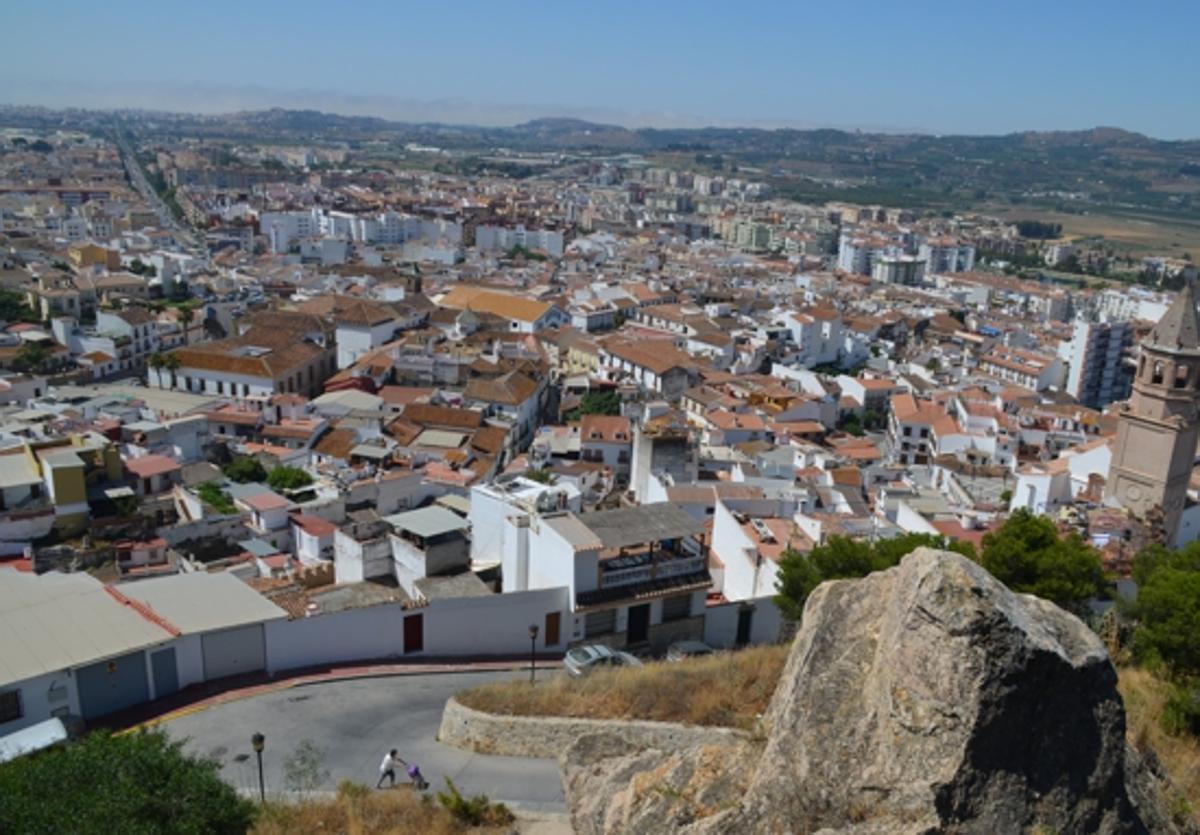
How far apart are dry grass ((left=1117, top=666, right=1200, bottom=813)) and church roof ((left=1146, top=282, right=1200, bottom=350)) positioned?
496 inches

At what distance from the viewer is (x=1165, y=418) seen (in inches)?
816

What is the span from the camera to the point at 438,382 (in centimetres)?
3756

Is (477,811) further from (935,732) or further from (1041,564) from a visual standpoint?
(1041,564)

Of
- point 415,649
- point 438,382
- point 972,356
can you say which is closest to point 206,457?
point 438,382

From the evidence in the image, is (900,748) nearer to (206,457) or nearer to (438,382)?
(206,457)

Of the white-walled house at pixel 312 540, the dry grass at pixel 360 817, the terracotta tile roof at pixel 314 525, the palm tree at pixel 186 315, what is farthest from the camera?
the palm tree at pixel 186 315

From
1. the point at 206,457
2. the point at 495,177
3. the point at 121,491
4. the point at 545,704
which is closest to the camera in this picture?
the point at 545,704

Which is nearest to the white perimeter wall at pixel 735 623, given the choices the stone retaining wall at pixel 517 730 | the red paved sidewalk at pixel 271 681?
the red paved sidewalk at pixel 271 681

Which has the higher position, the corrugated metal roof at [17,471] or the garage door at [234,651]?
the garage door at [234,651]

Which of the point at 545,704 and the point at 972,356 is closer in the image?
the point at 545,704

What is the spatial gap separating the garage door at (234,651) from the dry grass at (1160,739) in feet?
33.6

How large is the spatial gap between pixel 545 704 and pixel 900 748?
6.73 metres

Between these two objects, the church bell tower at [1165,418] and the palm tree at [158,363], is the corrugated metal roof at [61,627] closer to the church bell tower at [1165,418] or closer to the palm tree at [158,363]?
the church bell tower at [1165,418]

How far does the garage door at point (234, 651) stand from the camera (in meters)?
13.0
